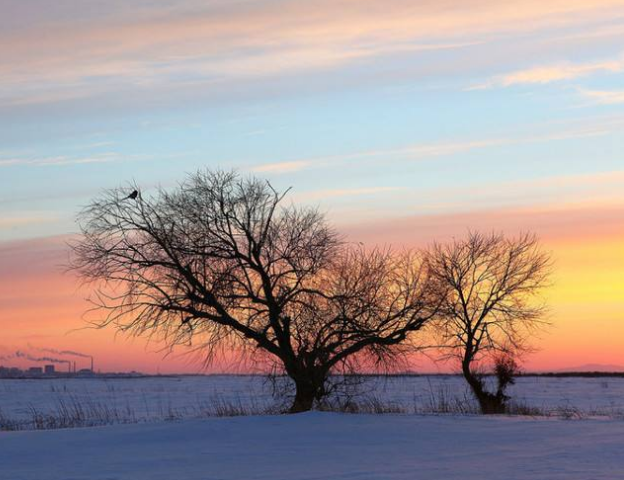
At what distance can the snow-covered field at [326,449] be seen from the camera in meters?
15.8

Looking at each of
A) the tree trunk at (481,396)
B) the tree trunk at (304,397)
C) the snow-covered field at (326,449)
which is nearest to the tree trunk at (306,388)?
the tree trunk at (304,397)

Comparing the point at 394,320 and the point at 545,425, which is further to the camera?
the point at 394,320

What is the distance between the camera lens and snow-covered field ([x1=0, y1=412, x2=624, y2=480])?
15781 millimetres

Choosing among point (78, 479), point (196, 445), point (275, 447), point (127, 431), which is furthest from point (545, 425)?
point (78, 479)

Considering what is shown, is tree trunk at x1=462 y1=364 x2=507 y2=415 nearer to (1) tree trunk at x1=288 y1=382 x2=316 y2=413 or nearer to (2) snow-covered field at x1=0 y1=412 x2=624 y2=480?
(1) tree trunk at x1=288 y1=382 x2=316 y2=413

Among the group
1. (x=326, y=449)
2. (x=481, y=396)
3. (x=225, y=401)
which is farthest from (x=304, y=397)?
(x=225, y=401)

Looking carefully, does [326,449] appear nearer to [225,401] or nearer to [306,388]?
[306,388]

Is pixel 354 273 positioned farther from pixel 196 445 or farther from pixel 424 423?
pixel 196 445

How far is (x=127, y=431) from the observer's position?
2383cm

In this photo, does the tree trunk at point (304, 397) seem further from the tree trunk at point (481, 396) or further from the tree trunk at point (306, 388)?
the tree trunk at point (481, 396)

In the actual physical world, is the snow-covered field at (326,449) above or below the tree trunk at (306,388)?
below

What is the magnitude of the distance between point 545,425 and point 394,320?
7.29m

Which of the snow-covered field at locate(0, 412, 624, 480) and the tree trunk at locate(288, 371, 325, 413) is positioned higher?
the tree trunk at locate(288, 371, 325, 413)

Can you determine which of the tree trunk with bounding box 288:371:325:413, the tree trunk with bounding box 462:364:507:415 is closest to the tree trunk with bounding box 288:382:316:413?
the tree trunk with bounding box 288:371:325:413
